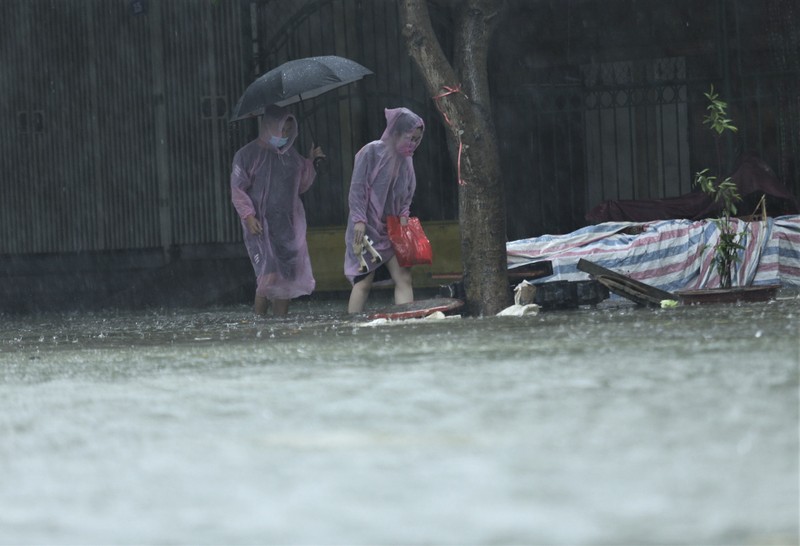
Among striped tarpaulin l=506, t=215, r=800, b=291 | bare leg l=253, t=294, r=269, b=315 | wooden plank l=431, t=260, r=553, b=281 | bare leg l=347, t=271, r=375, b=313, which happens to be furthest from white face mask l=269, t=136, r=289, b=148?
wooden plank l=431, t=260, r=553, b=281

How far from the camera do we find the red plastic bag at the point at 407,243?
952 centimetres

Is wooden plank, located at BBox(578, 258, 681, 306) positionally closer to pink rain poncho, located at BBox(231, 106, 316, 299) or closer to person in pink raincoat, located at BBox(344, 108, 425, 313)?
person in pink raincoat, located at BBox(344, 108, 425, 313)

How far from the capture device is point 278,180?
10.6 metres

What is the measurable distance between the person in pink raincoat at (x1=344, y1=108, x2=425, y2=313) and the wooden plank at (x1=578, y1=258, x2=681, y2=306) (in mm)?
1364

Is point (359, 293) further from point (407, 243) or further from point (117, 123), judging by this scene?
point (117, 123)

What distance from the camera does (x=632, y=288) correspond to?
905 centimetres

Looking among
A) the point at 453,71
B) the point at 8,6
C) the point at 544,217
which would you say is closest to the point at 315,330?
the point at 453,71

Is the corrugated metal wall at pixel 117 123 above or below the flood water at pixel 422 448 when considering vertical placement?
above

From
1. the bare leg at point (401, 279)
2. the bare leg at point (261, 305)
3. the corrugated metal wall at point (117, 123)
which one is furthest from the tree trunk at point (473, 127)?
the corrugated metal wall at point (117, 123)

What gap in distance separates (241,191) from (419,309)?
2.34 meters

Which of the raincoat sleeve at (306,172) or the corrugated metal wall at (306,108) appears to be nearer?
the raincoat sleeve at (306,172)

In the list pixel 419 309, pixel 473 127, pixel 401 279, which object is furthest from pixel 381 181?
pixel 419 309

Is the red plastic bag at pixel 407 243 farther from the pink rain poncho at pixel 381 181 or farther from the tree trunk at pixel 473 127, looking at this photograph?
the tree trunk at pixel 473 127

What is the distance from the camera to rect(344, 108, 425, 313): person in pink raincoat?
31.3 ft
